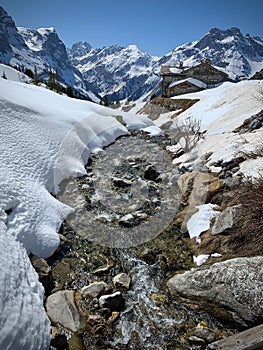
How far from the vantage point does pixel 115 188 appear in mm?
11969

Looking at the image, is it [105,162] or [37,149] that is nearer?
[37,149]

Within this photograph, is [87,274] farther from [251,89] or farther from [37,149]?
[251,89]

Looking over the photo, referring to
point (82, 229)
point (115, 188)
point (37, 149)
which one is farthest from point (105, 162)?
point (82, 229)

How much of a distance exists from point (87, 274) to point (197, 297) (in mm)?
2996

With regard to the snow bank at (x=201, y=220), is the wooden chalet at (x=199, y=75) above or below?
above

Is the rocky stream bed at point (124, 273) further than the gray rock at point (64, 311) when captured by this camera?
No

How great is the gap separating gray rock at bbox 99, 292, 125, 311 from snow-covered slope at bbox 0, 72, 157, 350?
1306 millimetres

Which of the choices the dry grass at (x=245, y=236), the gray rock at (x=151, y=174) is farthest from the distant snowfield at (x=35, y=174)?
the dry grass at (x=245, y=236)

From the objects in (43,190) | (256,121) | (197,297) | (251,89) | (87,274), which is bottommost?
(87,274)

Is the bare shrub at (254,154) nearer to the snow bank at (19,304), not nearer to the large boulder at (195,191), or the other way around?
the large boulder at (195,191)

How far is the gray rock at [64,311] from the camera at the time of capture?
5.18 m

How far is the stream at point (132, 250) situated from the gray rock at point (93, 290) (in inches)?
11.9

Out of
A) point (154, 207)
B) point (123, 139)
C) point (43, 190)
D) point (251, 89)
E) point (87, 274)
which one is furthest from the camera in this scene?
point (251, 89)

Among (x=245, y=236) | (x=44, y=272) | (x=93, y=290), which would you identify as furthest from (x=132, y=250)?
(x=245, y=236)
